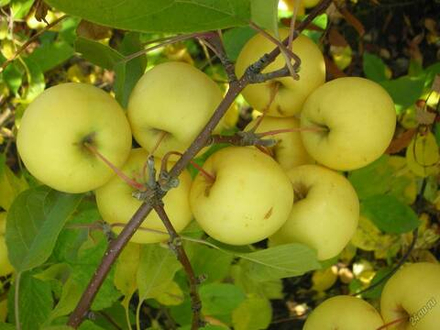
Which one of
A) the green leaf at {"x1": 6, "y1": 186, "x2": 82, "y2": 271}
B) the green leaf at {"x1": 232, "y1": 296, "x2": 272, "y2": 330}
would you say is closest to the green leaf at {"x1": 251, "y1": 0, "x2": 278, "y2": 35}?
the green leaf at {"x1": 6, "y1": 186, "x2": 82, "y2": 271}

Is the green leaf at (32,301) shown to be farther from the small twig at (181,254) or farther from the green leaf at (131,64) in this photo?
the green leaf at (131,64)

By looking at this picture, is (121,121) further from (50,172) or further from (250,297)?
(250,297)

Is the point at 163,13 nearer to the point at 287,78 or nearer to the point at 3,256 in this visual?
A: the point at 287,78

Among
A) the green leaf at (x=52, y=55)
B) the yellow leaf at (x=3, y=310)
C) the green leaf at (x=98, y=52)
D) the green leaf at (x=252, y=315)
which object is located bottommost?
the green leaf at (x=252, y=315)

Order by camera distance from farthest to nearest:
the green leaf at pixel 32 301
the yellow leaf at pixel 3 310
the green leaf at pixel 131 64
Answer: the yellow leaf at pixel 3 310
the green leaf at pixel 32 301
the green leaf at pixel 131 64

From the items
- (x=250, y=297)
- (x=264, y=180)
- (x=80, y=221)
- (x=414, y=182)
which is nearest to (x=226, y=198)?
(x=264, y=180)

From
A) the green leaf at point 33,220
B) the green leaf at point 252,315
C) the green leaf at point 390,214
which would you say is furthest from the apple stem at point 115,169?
the green leaf at point 390,214

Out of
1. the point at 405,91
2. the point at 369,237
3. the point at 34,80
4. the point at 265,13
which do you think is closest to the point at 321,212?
the point at 265,13
